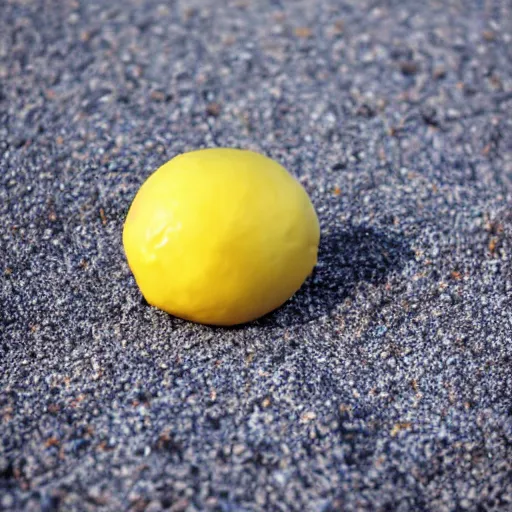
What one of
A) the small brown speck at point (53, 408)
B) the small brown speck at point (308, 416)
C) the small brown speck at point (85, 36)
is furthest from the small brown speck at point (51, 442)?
the small brown speck at point (85, 36)

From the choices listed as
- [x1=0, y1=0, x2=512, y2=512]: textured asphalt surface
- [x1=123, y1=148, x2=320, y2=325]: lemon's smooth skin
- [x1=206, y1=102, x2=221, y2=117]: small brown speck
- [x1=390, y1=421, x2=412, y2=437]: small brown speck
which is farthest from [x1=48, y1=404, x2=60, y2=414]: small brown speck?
[x1=206, y1=102, x2=221, y2=117]: small brown speck

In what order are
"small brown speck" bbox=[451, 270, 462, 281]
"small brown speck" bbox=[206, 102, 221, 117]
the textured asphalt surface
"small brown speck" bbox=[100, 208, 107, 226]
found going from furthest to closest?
"small brown speck" bbox=[206, 102, 221, 117], "small brown speck" bbox=[100, 208, 107, 226], "small brown speck" bbox=[451, 270, 462, 281], the textured asphalt surface

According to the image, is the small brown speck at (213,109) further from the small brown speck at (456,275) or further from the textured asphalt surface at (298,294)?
the small brown speck at (456,275)

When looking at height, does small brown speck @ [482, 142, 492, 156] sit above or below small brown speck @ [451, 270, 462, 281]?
above

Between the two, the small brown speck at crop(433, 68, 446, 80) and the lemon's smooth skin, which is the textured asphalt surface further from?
the lemon's smooth skin

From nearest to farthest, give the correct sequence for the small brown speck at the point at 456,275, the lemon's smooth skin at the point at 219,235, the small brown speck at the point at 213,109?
the lemon's smooth skin at the point at 219,235 → the small brown speck at the point at 456,275 → the small brown speck at the point at 213,109

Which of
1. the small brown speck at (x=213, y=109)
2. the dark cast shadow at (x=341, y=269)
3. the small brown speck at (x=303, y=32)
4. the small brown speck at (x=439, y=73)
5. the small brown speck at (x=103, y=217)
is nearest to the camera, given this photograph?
the dark cast shadow at (x=341, y=269)

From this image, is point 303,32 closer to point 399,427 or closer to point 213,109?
point 213,109
